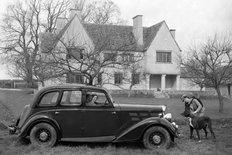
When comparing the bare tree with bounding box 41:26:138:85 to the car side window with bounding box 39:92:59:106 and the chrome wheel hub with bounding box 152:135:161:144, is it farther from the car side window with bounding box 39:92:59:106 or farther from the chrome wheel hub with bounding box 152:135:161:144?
the chrome wheel hub with bounding box 152:135:161:144

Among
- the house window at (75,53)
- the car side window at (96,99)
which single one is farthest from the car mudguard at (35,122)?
the house window at (75,53)

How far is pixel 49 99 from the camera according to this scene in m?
8.22

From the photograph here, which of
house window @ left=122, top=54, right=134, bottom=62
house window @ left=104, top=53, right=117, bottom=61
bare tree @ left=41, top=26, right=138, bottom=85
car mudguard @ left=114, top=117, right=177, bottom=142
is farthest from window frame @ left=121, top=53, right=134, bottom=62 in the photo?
car mudguard @ left=114, top=117, right=177, bottom=142

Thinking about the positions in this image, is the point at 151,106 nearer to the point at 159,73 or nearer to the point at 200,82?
the point at 200,82

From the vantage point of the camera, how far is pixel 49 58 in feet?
44.5

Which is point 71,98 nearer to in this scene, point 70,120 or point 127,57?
point 70,120

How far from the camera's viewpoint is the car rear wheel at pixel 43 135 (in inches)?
313

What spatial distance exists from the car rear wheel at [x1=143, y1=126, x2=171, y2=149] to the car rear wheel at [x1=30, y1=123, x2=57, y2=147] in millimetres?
2498

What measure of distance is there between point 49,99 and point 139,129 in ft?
8.64

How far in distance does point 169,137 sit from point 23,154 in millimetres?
3848

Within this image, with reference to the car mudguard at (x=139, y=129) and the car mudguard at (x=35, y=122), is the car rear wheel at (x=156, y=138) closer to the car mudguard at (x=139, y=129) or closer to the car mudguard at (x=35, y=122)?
the car mudguard at (x=139, y=129)

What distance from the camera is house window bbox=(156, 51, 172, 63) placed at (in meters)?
34.8

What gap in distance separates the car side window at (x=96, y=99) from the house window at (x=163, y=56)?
89.0 ft

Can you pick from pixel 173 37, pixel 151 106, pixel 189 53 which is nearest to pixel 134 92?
pixel 173 37
